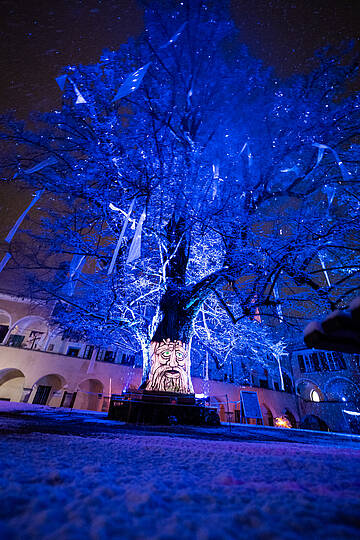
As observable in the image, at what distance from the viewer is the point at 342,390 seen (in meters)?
25.5

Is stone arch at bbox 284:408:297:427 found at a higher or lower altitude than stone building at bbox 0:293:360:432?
lower

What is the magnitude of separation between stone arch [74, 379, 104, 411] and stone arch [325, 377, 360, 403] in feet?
80.9

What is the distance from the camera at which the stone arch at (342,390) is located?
23.4 meters

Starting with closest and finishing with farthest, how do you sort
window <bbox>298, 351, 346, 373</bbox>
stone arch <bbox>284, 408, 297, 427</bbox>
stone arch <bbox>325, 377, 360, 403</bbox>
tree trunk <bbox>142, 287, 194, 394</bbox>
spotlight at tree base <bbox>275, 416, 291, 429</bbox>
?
tree trunk <bbox>142, 287, 194, 394</bbox> < stone arch <bbox>325, 377, 360, 403</bbox> < spotlight at tree base <bbox>275, 416, 291, 429</bbox> < stone arch <bbox>284, 408, 297, 427</bbox> < window <bbox>298, 351, 346, 373</bbox>

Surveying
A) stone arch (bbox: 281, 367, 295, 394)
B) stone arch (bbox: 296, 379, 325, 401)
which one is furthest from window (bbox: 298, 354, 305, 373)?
stone arch (bbox: 281, 367, 295, 394)

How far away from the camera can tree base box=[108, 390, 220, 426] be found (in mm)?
6266

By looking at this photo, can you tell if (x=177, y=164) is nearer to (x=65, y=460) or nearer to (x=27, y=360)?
(x=65, y=460)

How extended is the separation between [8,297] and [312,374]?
3506 centimetres

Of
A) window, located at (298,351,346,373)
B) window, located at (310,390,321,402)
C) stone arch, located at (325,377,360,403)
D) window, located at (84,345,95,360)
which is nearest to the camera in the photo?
window, located at (84,345,95,360)

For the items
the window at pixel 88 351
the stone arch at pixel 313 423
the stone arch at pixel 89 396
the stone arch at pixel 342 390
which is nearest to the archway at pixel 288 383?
the stone arch at pixel 313 423

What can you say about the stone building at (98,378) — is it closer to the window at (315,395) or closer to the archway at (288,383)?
the window at (315,395)

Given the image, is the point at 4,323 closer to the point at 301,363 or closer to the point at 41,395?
the point at 41,395

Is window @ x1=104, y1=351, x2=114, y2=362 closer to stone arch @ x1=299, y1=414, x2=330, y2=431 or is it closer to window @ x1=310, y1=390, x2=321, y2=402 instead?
stone arch @ x1=299, y1=414, x2=330, y2=431

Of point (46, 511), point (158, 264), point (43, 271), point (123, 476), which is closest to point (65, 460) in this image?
point (123, 476)
